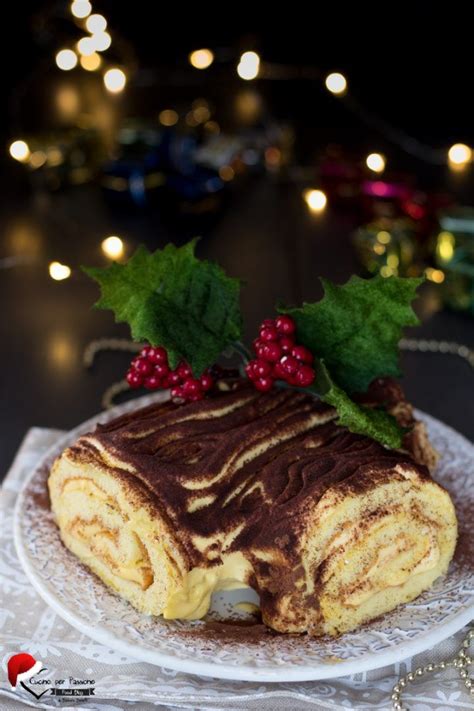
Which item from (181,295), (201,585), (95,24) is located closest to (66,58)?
(95,24)

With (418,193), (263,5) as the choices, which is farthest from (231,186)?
(263,5)

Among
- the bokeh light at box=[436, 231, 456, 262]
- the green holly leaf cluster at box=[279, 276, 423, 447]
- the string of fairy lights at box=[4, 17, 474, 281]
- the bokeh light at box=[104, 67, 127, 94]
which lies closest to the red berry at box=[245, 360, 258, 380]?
the green holly leaf cluster at box=[279, 276, 423, 447]

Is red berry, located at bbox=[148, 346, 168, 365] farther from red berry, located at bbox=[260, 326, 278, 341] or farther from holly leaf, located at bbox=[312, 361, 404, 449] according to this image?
holly leaf, located at bbox=[312, 361, 404, 449]

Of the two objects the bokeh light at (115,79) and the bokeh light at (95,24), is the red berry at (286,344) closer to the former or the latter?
the bokeh light at (115,79)

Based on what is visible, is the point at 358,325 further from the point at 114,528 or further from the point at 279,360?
the point at 114,528

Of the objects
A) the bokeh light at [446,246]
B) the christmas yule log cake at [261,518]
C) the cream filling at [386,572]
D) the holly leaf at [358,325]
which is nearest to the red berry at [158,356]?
the christmas yule log cake at [261,518]
